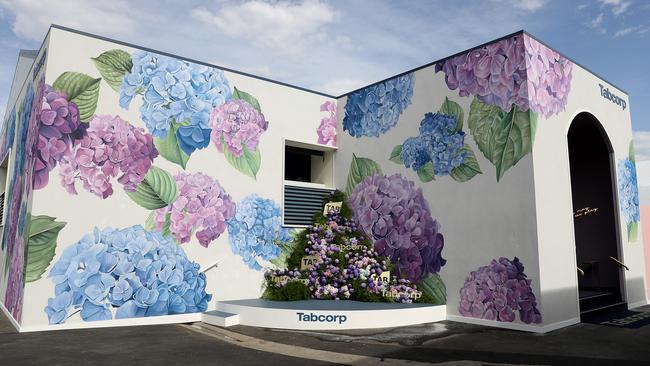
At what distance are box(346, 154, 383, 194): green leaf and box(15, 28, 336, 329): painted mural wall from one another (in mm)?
1617

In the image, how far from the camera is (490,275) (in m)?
7.66

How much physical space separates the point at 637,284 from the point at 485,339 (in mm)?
5575

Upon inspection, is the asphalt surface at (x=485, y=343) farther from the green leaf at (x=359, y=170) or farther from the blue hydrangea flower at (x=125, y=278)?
the green leaf at (x=359, y=170)

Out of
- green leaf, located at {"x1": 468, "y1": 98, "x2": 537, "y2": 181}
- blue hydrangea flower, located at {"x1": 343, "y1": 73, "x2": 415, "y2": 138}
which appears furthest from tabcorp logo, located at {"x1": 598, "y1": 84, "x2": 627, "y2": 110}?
blue hydrangea flower, located at {"x1": 343, "y1": 73, "x2": 415, "y2": 138}

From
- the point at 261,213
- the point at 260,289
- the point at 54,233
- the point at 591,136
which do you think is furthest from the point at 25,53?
the point at 591,136

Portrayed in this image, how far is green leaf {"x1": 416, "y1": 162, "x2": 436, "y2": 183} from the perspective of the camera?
868cm

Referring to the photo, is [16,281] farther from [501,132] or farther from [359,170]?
[501,132]

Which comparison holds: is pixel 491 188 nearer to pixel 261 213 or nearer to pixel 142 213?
pixel 261 213

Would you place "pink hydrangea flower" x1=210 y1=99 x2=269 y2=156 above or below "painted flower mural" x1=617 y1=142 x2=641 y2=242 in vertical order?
above

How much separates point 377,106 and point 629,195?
19.3 feet

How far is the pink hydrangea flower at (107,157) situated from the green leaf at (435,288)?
5395mm

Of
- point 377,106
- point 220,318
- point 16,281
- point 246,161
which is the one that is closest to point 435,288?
point 220,318

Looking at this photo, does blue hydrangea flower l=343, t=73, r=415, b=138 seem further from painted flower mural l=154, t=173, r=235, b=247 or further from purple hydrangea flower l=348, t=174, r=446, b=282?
painted flower mural l=154, t=173, r=235, b=247

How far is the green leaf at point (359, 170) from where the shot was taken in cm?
985
